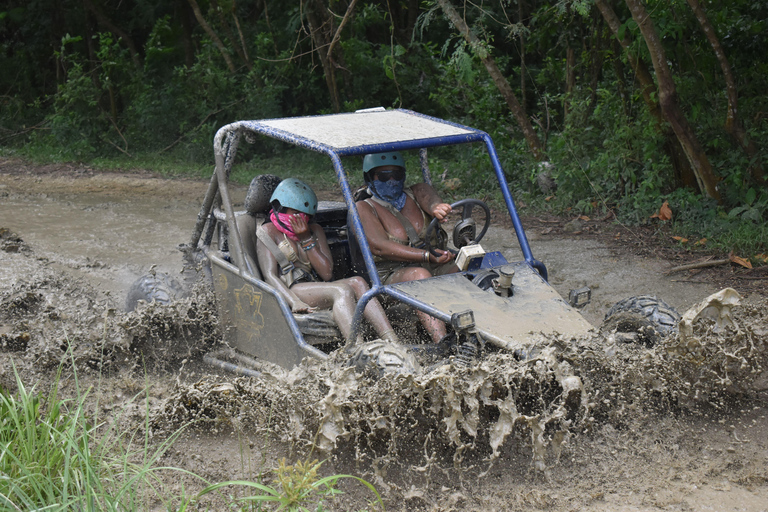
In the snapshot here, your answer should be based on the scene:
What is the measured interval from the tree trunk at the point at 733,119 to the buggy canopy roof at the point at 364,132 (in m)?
3.17

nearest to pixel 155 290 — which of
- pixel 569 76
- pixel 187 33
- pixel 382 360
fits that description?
pixel 382 360

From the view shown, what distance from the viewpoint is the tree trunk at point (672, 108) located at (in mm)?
6195

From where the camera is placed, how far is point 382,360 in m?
3.41

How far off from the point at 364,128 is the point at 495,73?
4565mm

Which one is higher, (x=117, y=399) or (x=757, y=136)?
(x=757, y=136)

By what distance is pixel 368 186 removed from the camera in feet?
15.3

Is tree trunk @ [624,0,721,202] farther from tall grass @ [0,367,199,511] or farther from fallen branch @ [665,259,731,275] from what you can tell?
tall grass @ [0,367,199,511]

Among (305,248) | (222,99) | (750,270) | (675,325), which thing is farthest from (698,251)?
(222,99)

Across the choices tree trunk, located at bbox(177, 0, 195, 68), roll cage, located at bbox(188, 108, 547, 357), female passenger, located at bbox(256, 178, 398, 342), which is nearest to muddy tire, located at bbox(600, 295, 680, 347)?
roll cage, located at bbox(188, 108, 547, 357)

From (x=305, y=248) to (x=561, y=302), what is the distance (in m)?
1.53

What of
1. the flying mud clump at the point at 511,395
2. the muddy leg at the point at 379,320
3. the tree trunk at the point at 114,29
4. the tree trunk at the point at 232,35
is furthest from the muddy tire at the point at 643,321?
the tree trunk at the point at 114,29

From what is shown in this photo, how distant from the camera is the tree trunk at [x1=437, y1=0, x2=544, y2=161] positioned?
7741mm

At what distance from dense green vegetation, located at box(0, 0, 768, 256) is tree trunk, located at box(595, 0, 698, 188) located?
17 mm

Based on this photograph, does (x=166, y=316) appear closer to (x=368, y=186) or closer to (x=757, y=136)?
(x=368, y=186)
